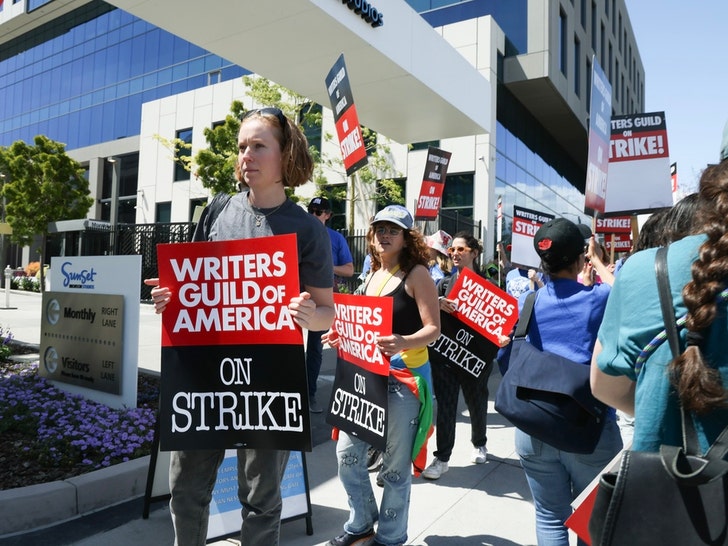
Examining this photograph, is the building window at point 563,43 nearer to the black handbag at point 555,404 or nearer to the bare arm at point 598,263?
the bare arm at point 598,263

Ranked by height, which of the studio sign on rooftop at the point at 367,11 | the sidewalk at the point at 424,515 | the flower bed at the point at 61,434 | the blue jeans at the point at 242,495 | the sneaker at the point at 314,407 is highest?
the studio sign on rooftop at the point at 367,11

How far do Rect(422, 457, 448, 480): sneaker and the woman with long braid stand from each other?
2.93m

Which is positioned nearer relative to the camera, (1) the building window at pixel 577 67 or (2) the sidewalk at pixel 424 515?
(2) the sidewalk at pixel 424 515

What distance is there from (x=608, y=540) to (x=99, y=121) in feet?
126

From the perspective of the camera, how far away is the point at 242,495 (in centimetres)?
215

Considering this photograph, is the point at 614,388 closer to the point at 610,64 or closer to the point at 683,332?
the point at 683,332

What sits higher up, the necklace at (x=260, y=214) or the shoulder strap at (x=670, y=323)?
the necklace at (x=260, y=214)

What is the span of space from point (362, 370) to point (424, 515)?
1.25m

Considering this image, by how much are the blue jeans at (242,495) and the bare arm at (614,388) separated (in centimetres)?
127

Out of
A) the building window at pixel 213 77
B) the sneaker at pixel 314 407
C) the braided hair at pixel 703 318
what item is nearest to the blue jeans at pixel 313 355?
the sneaker at pixel 314 407

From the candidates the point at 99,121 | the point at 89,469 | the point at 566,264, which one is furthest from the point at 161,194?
the point at 566,264

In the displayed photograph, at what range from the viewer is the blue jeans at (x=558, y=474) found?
7.51ft

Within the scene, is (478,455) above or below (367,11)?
below

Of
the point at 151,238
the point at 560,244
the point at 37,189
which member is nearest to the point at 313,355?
the point at 560,244
